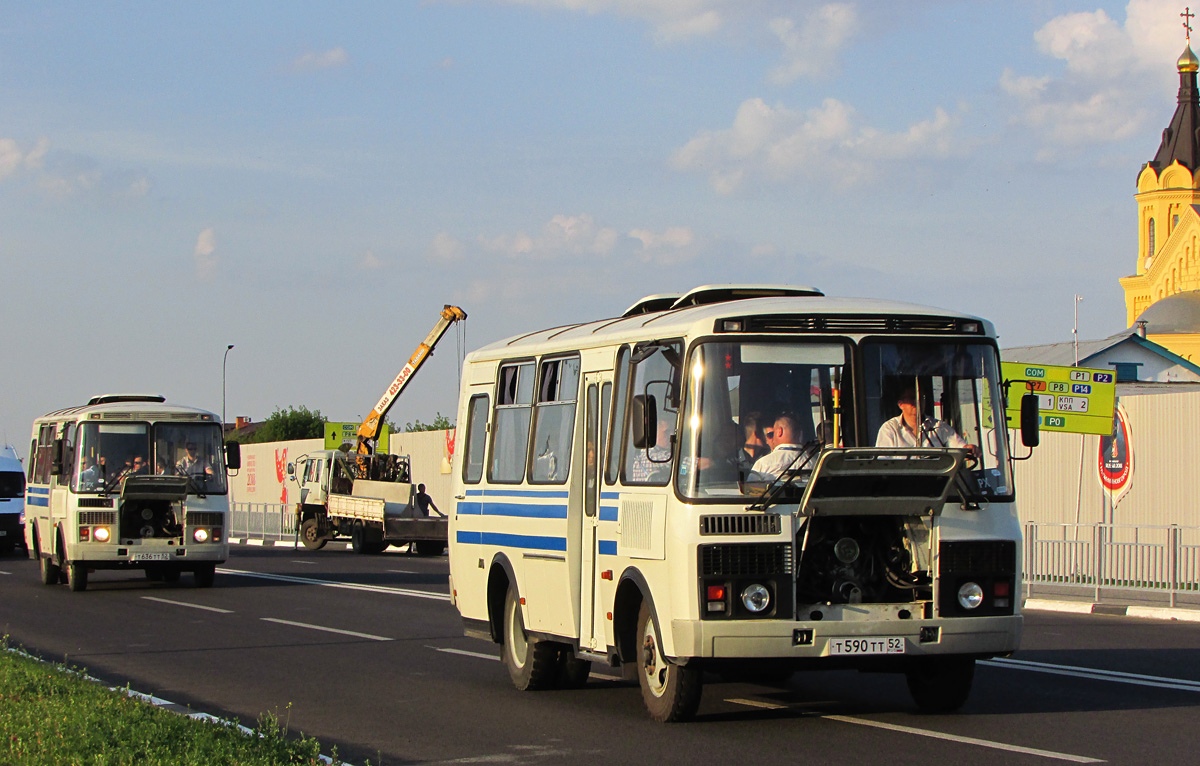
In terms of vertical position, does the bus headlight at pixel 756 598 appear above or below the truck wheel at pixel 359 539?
above

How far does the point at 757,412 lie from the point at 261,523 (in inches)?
1792

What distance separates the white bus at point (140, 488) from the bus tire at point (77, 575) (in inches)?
0.7

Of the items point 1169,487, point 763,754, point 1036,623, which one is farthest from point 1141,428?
point 763,754

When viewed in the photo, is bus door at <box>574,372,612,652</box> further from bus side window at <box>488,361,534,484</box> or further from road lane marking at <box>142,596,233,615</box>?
road lane marking at <box>142,596,233,615</box>

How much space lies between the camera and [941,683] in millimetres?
10305

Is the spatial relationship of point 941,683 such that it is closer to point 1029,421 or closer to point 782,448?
point 1029,421

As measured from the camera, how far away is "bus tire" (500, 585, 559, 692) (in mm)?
11906

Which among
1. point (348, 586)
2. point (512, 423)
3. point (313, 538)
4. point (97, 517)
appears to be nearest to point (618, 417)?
point (512, 423)

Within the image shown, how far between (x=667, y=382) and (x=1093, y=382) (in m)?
17.2

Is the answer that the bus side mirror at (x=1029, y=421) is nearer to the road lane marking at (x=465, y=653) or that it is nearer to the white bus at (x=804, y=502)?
the white bus at (x=804, y=502)

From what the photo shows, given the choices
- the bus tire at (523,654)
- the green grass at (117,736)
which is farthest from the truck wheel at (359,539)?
the green grass at (117,736)

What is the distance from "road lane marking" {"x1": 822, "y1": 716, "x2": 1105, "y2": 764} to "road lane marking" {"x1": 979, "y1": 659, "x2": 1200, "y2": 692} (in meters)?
2.90

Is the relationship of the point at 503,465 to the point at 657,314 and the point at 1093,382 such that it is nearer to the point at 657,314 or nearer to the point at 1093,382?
the point at 657,314

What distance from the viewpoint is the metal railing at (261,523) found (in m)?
51.3
